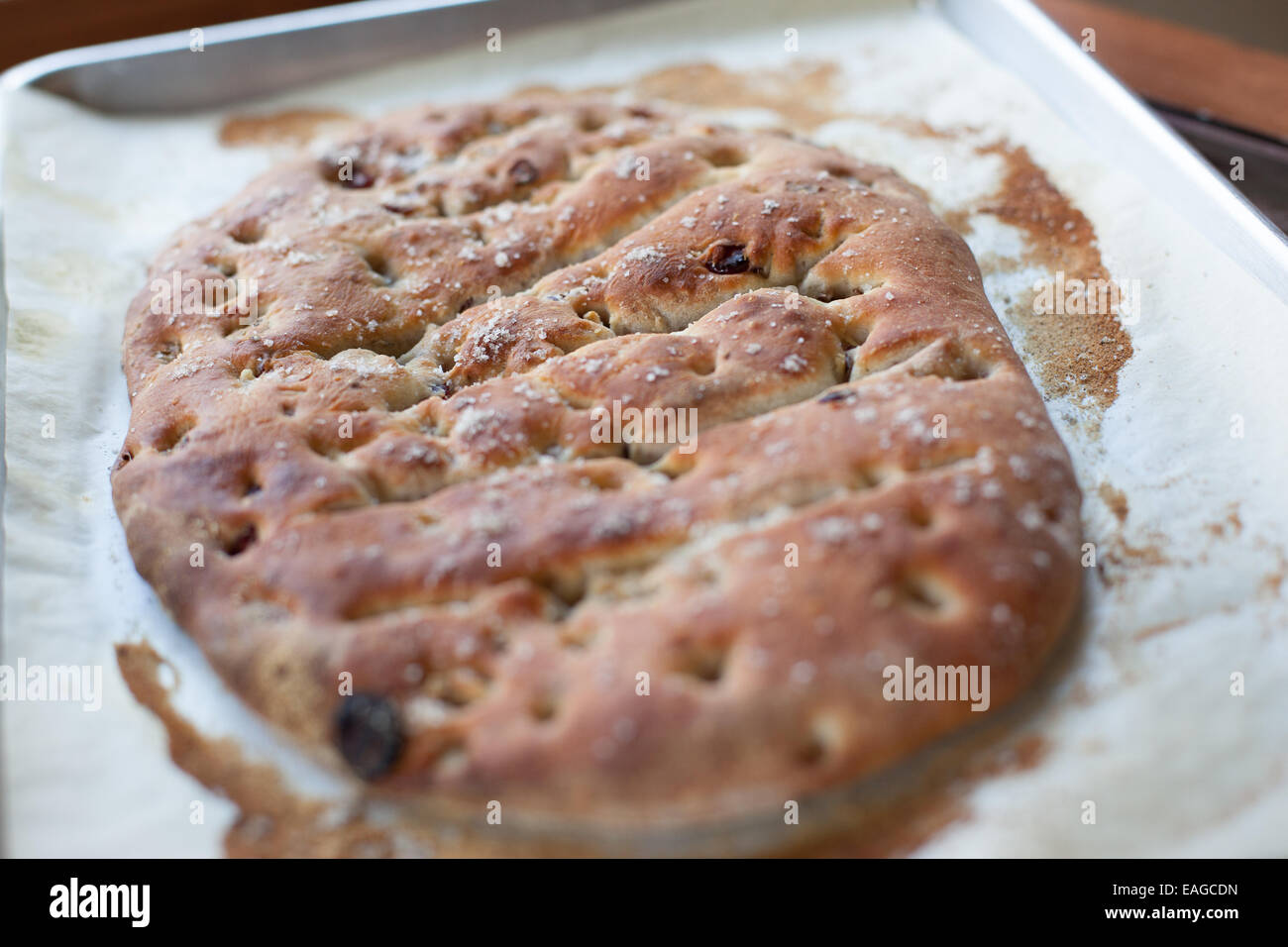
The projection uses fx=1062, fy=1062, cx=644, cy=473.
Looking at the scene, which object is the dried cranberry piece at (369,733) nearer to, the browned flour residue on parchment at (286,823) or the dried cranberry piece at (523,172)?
the browned flour residue on parchment at (286,823)

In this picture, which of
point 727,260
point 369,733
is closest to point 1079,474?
point 727,260

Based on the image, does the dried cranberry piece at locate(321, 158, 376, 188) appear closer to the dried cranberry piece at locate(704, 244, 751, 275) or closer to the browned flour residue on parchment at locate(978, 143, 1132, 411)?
the dried cranberry piece at locate(704, 244, 751, 275)

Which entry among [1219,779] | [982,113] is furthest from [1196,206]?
[1219,779]

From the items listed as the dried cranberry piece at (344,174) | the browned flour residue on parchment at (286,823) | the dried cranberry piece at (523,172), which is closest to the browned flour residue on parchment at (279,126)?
the dried cranberry piece at (344,174)

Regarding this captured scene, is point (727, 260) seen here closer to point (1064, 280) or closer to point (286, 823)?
point (1064, 280)

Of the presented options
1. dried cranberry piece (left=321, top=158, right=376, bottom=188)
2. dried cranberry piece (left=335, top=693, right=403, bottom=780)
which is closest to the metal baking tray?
dried cranberry piece (left=321, top=158, right=376, bottom=188)

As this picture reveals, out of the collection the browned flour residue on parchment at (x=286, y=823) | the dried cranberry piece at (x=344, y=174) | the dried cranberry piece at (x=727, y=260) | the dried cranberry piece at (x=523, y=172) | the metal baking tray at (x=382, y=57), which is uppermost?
the metal baking tray at (x=382, y=57)
